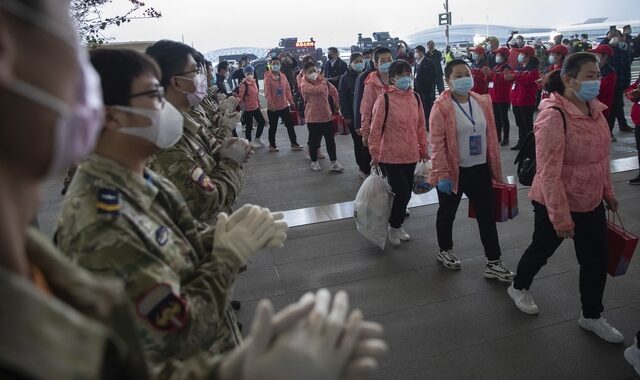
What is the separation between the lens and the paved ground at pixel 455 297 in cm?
270

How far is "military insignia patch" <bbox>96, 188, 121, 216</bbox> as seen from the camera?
131 centimetres

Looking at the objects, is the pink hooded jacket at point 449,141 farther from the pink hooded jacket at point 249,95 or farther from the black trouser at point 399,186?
the pink hooded jacket at point 249,95

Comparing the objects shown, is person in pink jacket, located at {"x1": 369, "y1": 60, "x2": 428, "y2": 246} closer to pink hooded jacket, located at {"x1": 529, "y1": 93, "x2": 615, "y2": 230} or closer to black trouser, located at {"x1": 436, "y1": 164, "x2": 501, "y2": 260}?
black trouser, located at {"x1": 436, "y1": 164, "x2": 501, "y2": 260}

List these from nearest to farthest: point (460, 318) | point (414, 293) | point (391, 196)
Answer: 1. point (460, 318)
2. point (414, 293)
3. point (391, 196)

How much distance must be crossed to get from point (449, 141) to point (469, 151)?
0.57 feet

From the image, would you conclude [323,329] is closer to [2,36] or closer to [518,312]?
[2,36]

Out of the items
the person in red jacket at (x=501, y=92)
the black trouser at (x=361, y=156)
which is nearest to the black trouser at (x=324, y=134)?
the black trouser at (x=361, y=156)

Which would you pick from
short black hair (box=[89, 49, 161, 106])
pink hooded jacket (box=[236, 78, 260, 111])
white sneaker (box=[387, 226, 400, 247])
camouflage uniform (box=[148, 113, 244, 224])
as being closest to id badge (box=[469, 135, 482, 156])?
white sneaker (box=[387, 226, 400, 247])

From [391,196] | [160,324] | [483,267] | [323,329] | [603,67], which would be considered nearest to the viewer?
[323,329]

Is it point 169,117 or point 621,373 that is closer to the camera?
point 169,117

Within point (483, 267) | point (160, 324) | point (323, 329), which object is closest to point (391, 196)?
point (483, 267)

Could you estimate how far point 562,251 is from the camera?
4.04 metres

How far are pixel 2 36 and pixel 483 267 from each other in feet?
12.7

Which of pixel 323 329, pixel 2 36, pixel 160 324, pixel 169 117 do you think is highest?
pixel 2 36
